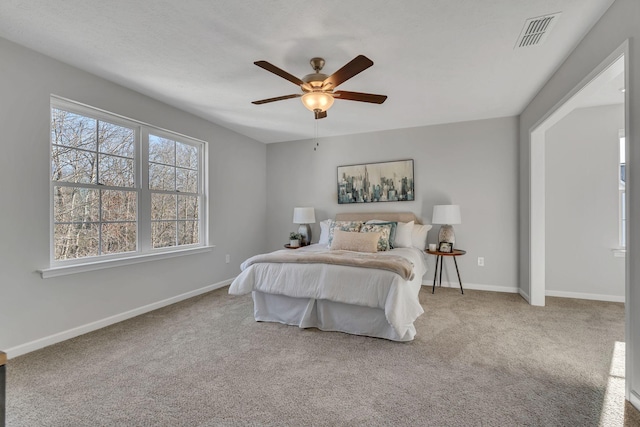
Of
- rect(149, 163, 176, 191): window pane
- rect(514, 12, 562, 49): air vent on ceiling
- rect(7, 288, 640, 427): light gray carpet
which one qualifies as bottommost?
rect(7, 288, 640, 427): light gray carpet

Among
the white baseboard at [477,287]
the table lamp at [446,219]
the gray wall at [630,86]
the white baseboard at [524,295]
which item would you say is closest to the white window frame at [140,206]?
the table lamp at [446,219]

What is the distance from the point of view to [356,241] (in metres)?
3.72

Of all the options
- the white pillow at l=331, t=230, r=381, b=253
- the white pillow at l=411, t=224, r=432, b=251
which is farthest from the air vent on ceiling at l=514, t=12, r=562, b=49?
the white pillow at l=411, t=224, r=432, b=251

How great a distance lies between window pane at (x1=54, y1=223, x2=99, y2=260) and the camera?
2715 mm

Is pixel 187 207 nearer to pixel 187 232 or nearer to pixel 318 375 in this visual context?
pixel 187 232

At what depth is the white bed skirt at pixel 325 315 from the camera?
267 cm

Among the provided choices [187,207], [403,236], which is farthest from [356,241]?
[187,207]

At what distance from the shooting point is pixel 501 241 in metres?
4.25

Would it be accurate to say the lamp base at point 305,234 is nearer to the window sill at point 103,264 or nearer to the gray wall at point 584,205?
the window sill at point 103,264

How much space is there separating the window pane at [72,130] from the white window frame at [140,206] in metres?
0.05

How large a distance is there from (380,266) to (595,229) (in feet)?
10.3

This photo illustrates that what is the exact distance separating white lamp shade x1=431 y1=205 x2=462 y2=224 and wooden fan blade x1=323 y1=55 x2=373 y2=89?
249 centimetres

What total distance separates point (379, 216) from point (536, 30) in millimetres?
2981

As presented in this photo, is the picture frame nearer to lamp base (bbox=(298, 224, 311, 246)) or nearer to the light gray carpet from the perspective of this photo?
the light gray carpet
